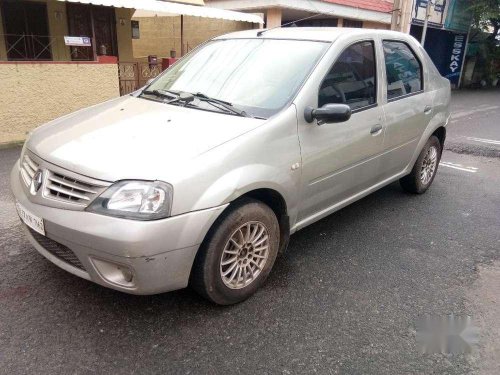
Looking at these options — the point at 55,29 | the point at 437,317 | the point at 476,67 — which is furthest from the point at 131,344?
the point at 476,67

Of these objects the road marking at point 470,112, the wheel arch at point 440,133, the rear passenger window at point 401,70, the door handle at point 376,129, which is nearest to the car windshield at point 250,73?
the door handle at point 376,129

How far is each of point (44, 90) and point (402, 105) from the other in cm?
620

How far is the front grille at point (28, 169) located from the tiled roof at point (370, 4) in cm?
1317

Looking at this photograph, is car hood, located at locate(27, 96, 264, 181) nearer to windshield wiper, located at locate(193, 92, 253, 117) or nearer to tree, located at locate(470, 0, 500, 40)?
windshield wiper, located at locate(193, 92, 253, 117)

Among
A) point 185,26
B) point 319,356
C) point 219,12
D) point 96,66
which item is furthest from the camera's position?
point 185,26

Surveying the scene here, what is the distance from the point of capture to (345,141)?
344 centimetres

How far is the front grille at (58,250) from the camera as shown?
2.54 meters

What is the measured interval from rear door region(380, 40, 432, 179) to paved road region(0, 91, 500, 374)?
73cm

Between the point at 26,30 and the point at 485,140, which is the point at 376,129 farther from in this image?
the point at 26,30

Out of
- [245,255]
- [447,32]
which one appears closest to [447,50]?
[447,32]

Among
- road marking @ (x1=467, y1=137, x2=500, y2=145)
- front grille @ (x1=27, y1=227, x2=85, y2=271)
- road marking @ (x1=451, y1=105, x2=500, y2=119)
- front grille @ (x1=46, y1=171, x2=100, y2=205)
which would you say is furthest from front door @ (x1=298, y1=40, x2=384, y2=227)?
road marking @ (x1=451, y1=105, x2=500, y2=119)

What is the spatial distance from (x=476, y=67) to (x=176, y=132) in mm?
23396

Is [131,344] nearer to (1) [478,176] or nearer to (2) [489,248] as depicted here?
(2) [489,248]

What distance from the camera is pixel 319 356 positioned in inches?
98.3
